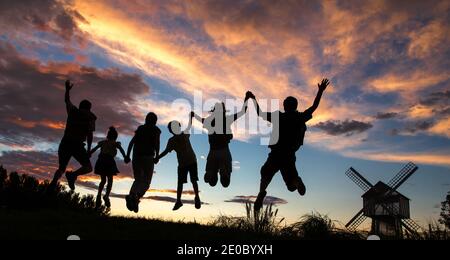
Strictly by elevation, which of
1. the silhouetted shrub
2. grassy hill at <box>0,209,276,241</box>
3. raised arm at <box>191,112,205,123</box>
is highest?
raised arm at <box>191,112,205,123</box>

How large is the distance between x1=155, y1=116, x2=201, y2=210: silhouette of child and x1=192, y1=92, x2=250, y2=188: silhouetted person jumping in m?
0.56

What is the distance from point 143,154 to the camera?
12.8m

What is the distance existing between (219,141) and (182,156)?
4.12ft

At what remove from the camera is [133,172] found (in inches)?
507

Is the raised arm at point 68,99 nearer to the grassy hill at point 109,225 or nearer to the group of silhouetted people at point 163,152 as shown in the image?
the group of silhouetted people at point 163,152

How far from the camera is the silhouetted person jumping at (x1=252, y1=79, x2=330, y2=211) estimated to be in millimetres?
10188

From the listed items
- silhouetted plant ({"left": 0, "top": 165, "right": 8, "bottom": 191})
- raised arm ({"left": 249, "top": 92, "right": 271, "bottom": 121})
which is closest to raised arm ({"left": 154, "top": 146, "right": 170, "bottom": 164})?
raised arm ({"left": 249, "top": 92, "right": 271, "bottom": 121})

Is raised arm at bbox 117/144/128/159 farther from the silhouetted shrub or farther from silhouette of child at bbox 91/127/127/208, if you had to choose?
the silhouetted shrub

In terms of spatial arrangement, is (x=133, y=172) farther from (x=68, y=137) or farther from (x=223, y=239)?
(x=223, y=239)

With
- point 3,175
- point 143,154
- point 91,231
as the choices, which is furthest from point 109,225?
point 3,175

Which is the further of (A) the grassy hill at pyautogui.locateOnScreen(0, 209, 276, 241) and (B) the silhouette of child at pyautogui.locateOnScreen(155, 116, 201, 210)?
(B) the silhouette of child at pyautogui.locateOnScreen(155, 116, 201, 210)
